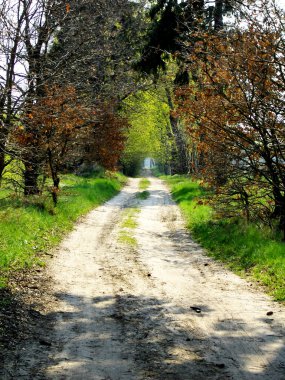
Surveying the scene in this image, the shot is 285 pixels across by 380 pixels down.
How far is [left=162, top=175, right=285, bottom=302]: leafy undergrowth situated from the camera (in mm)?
8641

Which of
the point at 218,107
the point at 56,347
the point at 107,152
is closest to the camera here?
the point at 56,347

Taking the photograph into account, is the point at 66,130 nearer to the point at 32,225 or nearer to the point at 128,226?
the point at 128,226

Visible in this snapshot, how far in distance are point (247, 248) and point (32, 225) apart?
21.0 ft

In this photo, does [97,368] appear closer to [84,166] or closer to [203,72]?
[203,72]

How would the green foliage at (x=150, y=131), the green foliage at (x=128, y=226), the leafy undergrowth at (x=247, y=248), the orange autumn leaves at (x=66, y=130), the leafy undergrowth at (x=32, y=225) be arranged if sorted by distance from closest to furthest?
the leafy undergrowth at (x=247, y=248)
the leafy undergrowth at (x=32, y=225)
the orange autumn leaves at (x=66, y=130)
the green foliage at (x=128, y=226)
the green foliage at (x=150, y=131)

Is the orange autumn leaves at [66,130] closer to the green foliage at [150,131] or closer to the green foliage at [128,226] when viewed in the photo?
the green foliage at [128,226]

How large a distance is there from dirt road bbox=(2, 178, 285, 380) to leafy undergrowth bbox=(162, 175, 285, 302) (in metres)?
0.42

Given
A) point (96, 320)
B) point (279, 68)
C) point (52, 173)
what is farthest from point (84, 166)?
point (96, 320)

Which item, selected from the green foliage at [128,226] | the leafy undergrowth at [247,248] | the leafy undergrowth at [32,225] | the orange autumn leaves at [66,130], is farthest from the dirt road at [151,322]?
the orange autumn leaves at [66,130]

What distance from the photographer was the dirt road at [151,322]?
15.7ft

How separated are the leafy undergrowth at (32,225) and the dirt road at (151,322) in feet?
2.38

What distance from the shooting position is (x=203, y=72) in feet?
39.4

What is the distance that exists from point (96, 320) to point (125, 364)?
1.65m

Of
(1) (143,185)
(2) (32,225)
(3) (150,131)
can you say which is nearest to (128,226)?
(2) (32,225)
